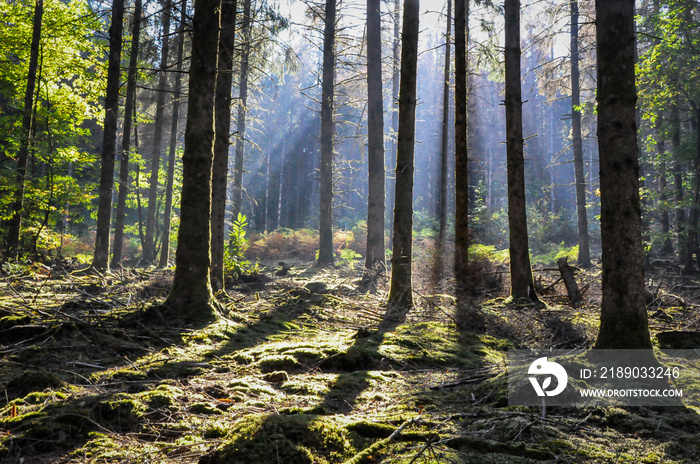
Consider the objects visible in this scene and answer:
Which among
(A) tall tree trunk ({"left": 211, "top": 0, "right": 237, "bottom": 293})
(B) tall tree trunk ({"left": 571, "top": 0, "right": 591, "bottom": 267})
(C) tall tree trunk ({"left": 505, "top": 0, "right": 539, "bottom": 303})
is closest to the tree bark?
(B) tall tree trunk ({"left": 571, "top": 0, "right": 591, "bottom": 267})

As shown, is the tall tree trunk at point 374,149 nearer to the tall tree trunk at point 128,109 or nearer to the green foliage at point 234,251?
the green foliage at point 234,251

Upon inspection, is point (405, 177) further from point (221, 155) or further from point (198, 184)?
point (221, 155)

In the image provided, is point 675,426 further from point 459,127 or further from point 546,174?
point 546,174

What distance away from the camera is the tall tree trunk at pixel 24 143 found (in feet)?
39.3

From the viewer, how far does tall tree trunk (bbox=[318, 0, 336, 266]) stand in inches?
677

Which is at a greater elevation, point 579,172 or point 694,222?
point 579,172

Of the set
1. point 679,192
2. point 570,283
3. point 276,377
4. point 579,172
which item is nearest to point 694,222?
point 679,192

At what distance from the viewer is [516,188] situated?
28.7ft

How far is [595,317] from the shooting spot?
6.54 m

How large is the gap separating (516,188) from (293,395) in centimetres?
680

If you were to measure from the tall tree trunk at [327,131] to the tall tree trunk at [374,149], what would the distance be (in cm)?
207

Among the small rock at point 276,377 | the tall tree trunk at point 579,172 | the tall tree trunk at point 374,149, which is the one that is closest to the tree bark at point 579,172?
the tall tree trunk at point 579,172

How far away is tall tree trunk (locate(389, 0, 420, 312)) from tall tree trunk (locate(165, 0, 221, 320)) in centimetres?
327

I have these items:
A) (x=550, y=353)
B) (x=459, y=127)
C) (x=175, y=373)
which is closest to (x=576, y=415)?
(x=550, y=353)
